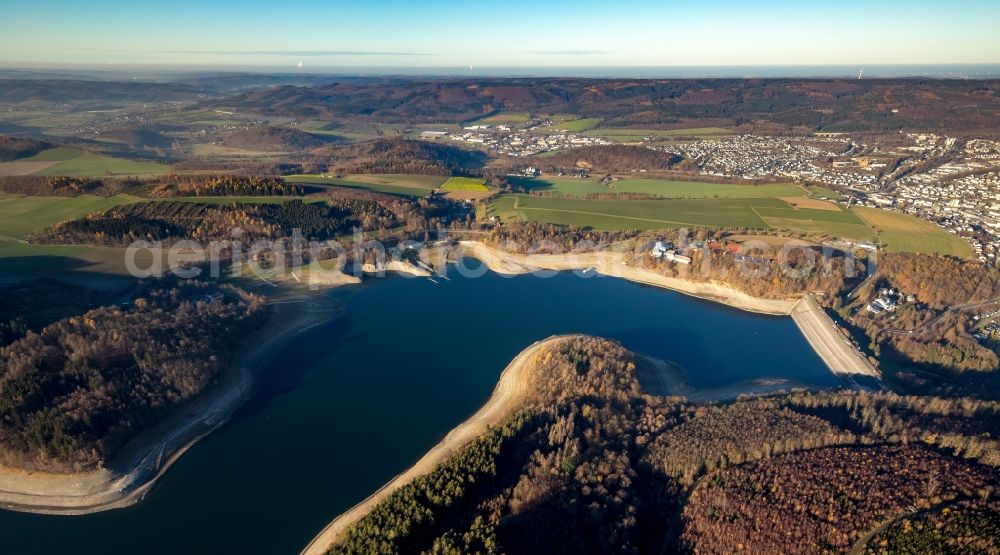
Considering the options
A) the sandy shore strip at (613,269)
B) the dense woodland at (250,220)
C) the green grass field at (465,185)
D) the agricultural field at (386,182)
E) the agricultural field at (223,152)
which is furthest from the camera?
the agricultural field at (223,152)

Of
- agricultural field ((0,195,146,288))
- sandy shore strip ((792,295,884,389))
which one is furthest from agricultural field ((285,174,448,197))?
sandy shore strip ((792,295,884,389))

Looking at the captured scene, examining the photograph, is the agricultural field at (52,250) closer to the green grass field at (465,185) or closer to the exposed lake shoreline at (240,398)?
the exposed lake shoreline at (240,398)

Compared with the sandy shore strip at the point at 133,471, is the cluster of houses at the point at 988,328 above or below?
above

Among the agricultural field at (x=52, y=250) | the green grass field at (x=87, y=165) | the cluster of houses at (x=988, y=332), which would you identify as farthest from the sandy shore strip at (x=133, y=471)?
the green grass field at (x=87, y=165)

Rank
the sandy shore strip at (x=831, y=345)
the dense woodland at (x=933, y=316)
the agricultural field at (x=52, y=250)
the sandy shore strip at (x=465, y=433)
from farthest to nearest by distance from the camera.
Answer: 1. the agricultural field at (x=52, y=250)
2. the sandy shore strip at (x=831, y=345)
3. the dense woodland at (x=933, y=316)
4. the sandy shore strip at (x=465, y=433)

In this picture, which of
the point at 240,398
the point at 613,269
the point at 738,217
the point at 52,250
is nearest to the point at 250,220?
the point at 52,250

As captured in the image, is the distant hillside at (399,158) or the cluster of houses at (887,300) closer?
the cluster of houses at (887,300)

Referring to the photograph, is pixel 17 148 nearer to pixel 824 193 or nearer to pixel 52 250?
pixel 52 250
